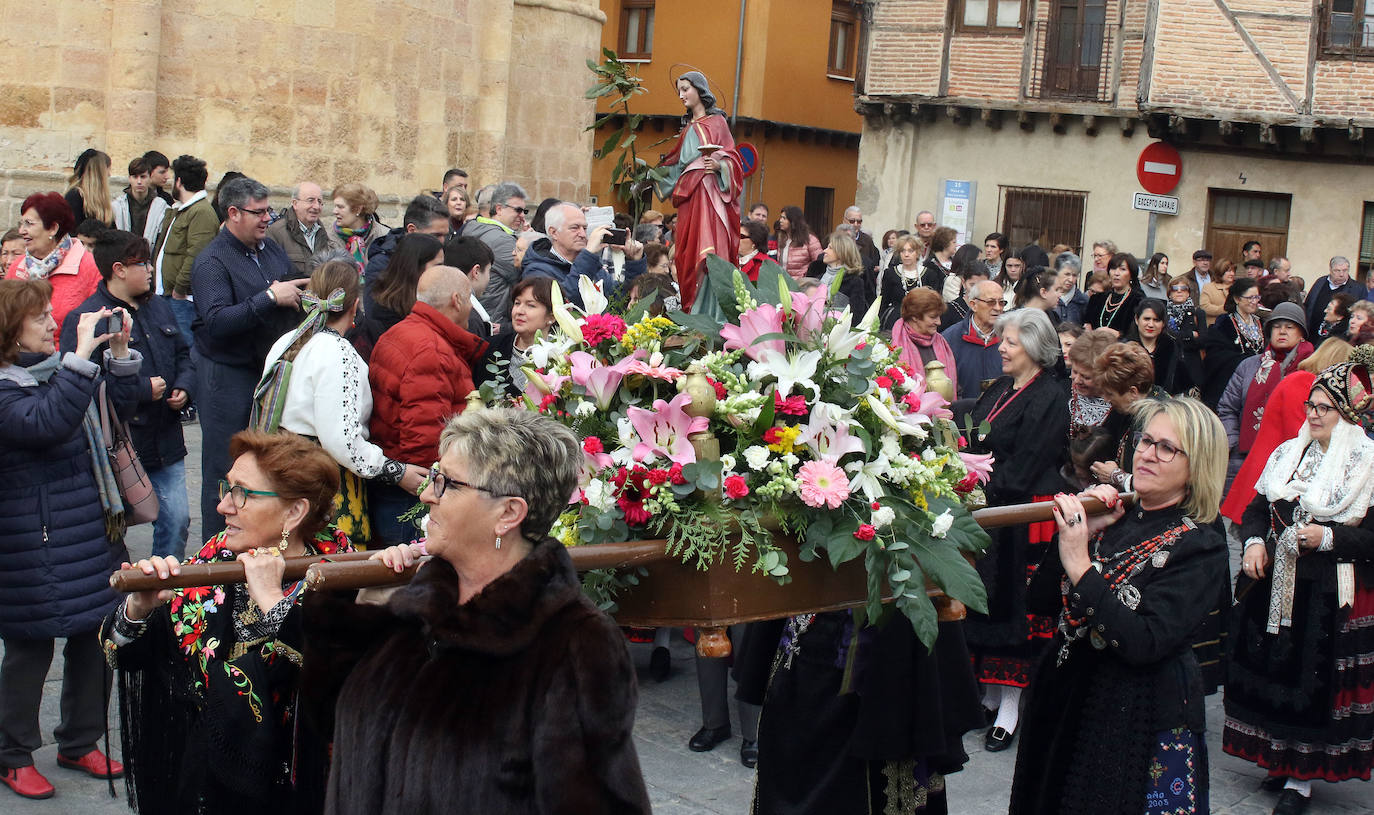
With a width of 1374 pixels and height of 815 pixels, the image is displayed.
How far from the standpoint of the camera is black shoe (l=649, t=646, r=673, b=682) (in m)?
7.46

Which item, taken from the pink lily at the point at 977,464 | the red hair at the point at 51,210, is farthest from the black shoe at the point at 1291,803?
the red hair at the point at 51,210

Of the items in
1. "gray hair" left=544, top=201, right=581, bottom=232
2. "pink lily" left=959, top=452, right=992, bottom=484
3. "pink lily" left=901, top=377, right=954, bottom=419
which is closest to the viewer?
"pink lily" left=901, top=377, right=954, bottom=419

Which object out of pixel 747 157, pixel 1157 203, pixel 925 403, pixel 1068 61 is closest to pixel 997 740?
pixel 925 403

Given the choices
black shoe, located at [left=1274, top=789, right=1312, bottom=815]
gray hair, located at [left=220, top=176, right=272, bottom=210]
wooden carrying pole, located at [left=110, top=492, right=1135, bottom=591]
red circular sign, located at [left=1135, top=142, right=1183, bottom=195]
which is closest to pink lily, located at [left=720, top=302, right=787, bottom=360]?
wooden carrying pole, located at [left=110, top=492, right=1135, bottom=591]

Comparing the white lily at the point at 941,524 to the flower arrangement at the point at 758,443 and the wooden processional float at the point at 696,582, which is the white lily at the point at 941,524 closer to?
the flower arrangement at the point at 758,443

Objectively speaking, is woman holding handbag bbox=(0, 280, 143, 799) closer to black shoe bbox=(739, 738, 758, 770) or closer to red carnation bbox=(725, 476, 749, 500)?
black shoe bbox=(739, 738, 758, 770)

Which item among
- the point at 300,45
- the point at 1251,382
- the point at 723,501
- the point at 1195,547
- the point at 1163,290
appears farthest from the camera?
the point at 1163,290

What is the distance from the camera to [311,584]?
9.80 feet

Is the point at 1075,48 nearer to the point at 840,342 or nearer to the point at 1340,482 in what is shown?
the point at 1340,482

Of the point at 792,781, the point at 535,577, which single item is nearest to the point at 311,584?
the point at 535,577

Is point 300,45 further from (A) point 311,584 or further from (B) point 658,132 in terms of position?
(B) point 658,132

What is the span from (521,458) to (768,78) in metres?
27.9

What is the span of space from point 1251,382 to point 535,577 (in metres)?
8.52

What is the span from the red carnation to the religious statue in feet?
14.6
